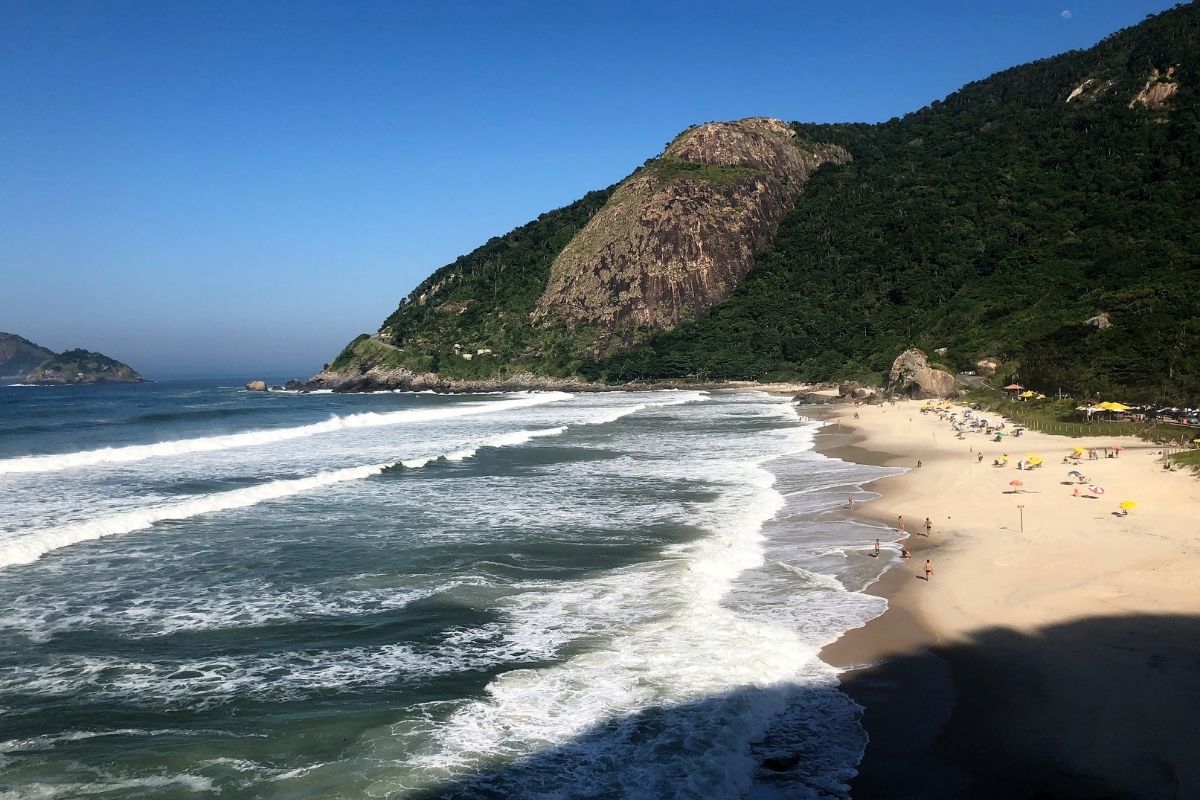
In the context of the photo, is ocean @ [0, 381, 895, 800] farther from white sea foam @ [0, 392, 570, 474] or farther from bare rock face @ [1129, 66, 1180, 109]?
bare rock face @ [1129, 66, 1180, 109]

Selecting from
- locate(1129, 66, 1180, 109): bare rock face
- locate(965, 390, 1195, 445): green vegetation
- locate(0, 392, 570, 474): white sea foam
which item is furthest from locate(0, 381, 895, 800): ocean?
locate(1129, 66, 1180, 109): bare rock face

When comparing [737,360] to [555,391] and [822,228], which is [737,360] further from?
[822,228]

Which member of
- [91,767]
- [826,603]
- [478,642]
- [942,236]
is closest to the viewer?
[91,767]

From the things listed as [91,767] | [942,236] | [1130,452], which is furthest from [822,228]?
[91,767]

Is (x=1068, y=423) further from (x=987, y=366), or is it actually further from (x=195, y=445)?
(x=195, y=445)

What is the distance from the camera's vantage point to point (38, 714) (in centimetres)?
1048

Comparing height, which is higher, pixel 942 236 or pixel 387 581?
pixel 942 236

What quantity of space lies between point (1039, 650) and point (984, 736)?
9.67 ft

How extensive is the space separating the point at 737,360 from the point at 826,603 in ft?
321

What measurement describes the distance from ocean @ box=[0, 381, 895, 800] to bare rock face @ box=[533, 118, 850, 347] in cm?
10150

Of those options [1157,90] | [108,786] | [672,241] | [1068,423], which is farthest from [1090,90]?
[108,786]

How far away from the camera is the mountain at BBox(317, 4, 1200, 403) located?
8262 cm

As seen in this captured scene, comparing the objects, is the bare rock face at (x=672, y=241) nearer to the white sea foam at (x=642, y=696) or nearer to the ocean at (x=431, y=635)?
the ocean at (x=431, y=635)

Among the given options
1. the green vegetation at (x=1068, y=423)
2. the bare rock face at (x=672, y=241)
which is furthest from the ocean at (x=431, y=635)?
the bare rock face at (x=672, y=241)
